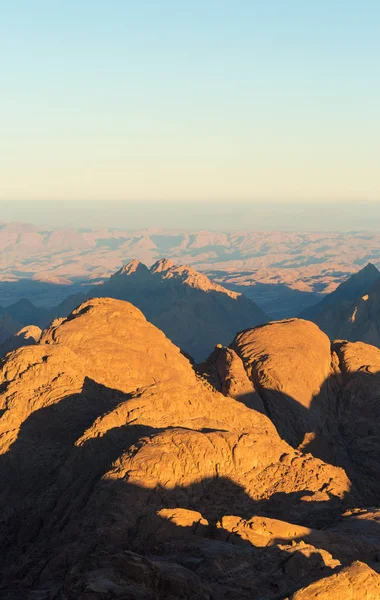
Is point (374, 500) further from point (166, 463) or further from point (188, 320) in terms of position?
point (188, 320)

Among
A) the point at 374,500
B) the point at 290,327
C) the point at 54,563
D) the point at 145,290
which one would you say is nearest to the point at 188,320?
the point at 145,290

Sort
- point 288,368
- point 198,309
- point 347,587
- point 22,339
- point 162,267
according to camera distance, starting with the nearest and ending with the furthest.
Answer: point 347,587 < point 288,368 < point 22,339 < point 198,309 < point 162,267

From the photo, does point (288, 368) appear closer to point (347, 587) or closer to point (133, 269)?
point (347, 587)

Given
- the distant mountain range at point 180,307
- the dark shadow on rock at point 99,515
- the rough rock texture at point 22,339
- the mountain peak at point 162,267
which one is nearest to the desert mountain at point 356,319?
the distant mountain range at point 180,307

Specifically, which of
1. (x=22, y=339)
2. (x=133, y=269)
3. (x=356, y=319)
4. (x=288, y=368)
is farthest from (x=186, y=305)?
(x=288, y=368)

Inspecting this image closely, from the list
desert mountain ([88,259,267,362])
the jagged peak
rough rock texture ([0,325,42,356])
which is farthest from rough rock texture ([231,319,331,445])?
the jagged peak

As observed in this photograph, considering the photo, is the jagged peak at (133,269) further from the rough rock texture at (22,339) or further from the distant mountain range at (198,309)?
the rough rock texture at (22,339)

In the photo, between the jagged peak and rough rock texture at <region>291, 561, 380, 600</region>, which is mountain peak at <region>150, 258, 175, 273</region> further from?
rough rock texture at <region>291, 561, 380, 600</region>
